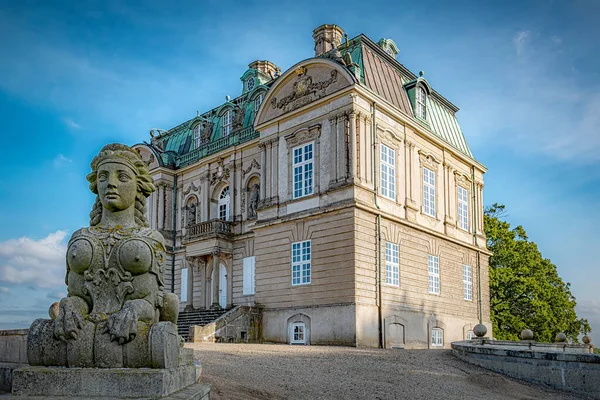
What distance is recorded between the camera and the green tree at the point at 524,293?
37.4m

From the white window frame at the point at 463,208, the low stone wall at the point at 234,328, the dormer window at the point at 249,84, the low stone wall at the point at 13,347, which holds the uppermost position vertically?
the dormer window at the point at 249,84

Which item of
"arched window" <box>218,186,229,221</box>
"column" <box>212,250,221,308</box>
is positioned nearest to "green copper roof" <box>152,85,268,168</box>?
"arched window" <box>218,186,229,221</box>

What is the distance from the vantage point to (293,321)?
85.3 ft

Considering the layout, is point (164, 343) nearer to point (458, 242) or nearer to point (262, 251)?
point (262, 251)

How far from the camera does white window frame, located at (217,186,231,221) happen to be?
1364 inches

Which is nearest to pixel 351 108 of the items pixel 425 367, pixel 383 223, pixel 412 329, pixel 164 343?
pixel 383 223

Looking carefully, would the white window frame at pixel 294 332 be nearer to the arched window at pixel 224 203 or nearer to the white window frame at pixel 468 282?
the arched window at pixel 224 203

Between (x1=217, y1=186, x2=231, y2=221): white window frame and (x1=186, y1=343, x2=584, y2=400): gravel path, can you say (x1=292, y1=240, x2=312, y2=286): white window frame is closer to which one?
(x1=186, y1=343, x2=584, y2=400): gravel path

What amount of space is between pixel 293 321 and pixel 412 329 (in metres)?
5.37

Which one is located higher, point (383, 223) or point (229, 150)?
point (229, 150)

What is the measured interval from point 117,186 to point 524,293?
116ft

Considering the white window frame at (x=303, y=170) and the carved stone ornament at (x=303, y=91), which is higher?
the carved stone ornament at (x=303, y=91)

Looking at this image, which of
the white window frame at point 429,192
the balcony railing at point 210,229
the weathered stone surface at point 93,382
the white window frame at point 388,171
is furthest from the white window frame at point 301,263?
the weathered stone surface at point 93,382

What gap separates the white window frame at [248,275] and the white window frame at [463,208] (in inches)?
459
